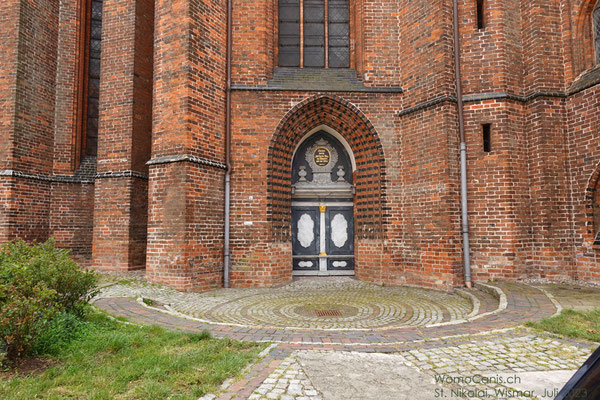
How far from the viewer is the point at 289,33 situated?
9.93 meters

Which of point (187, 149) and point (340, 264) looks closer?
point (187, 149)

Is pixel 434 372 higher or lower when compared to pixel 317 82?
lower

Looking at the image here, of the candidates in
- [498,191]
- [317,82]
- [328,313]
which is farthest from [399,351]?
[317,82]

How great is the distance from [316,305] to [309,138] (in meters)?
4.95

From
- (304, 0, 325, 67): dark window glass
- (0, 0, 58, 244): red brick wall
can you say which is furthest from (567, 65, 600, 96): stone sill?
(0, 0, 58, 244): red brick wall

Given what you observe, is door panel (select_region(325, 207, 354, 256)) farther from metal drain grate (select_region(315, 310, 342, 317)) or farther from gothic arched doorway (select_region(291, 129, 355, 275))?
metal drain grate (select_region(315, 310, 342, 317))

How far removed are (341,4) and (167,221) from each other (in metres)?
7.38

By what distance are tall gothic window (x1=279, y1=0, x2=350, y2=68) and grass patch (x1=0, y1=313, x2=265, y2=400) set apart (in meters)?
7.88

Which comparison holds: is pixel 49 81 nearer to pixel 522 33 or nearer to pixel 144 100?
pixel 144 100

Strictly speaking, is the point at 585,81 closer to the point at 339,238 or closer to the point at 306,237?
the point at 339,238

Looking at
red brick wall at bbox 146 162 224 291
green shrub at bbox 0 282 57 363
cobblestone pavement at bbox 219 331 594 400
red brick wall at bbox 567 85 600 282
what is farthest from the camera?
red brick wall at bbox 146 162 224 291

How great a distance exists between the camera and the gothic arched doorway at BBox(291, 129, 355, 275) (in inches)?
385

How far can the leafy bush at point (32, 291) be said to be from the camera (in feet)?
10.7

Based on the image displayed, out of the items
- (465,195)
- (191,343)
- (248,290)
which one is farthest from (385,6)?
(191,343)
